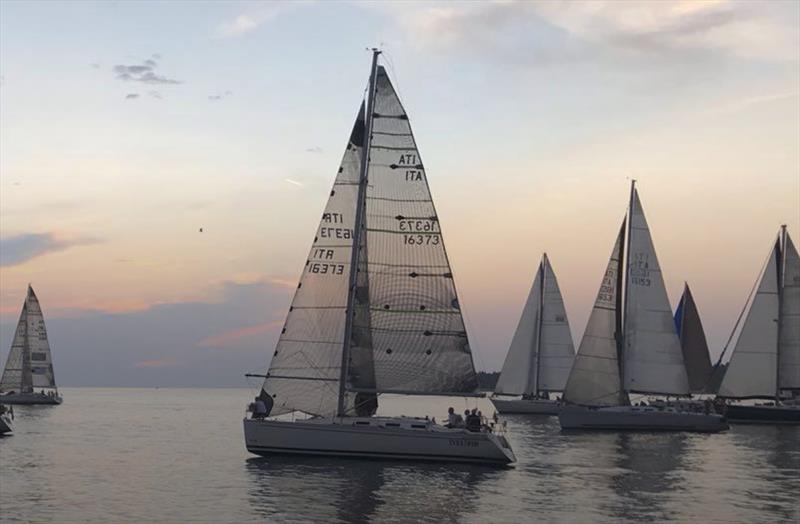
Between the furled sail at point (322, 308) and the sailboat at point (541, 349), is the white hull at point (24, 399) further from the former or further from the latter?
the furled sail at point (322, 308)

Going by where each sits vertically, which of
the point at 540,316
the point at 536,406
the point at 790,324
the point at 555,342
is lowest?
the point at 536,406

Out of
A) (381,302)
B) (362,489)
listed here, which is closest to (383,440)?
(362,489)

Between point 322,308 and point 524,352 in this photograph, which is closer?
point 322,308

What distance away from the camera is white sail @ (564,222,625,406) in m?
62.6

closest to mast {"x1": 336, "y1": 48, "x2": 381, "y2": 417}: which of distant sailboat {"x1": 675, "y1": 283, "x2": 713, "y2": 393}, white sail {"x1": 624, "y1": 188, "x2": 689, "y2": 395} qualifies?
white sail {"x1": 624, "y1": 188, "x2": 689, "y2": 395}

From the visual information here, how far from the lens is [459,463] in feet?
132

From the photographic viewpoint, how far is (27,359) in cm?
11075

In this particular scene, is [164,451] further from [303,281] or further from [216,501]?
[216,501]

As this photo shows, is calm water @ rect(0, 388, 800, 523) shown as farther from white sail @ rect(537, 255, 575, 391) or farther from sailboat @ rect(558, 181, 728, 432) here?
white sail @ rect(537, 255, 575, 391)

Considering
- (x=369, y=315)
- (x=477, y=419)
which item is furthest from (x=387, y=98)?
(x=477, y=419)

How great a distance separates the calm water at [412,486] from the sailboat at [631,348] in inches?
173

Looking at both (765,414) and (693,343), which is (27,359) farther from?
(765,414)

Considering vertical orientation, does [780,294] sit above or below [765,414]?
above

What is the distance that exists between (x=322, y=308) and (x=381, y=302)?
2526 millimetres
